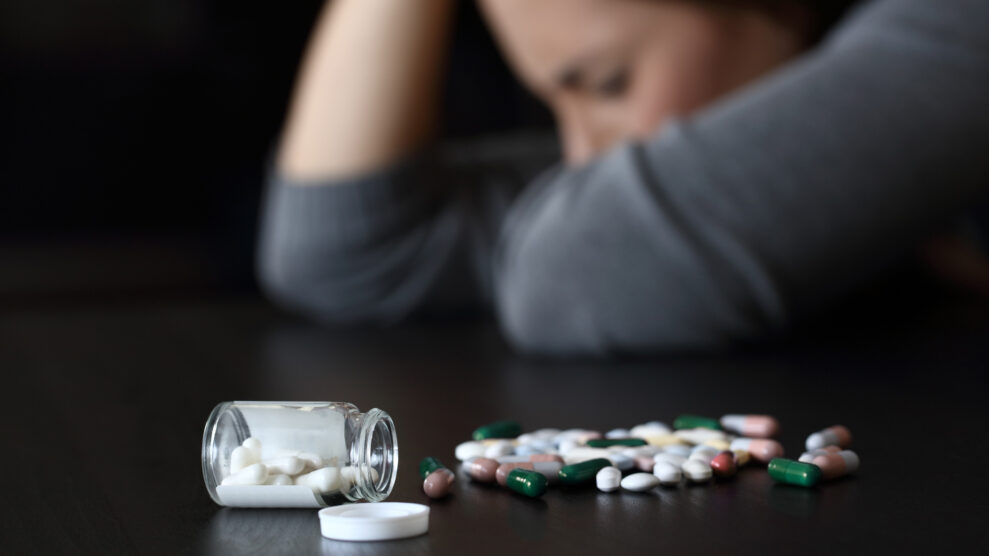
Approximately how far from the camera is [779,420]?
2.40ft

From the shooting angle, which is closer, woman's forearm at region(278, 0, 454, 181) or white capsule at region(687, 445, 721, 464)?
white capsule at region(687, 445, 721, 464)

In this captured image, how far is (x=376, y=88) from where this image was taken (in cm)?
144

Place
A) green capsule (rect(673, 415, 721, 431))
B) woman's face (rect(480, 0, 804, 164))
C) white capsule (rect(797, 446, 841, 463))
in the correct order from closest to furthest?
white capsule (rect(797, 446, 841, 463)) < green capsule (rect(673, 415, 721, 431)) < woman's face (rect(480, 0, 804, 164))

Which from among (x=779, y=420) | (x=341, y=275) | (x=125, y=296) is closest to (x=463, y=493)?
(x=779, y=420)

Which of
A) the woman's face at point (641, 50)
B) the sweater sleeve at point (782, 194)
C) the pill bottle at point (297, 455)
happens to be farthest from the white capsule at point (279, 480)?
the woman's face at point (641, 50)

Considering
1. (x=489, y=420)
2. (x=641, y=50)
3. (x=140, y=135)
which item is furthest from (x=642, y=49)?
(x=140, y=135)

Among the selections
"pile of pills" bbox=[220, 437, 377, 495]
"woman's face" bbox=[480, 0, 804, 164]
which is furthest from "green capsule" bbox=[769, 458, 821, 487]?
"woman's face" bbox=[480, 0, 804, 164]

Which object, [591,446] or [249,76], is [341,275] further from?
[249,76]

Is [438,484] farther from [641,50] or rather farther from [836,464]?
[641,50]

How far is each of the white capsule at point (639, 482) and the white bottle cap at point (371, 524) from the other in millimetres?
115

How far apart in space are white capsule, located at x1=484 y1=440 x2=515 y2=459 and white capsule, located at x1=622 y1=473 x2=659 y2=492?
9cm

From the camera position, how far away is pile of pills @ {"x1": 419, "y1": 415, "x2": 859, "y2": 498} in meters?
0.55

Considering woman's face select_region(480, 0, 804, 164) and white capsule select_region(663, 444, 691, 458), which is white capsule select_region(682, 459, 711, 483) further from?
woman's face select_region(480, 0, 804, 164)

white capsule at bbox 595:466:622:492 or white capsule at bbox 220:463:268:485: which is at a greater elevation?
white capsule at bbox 220:463:268:485
